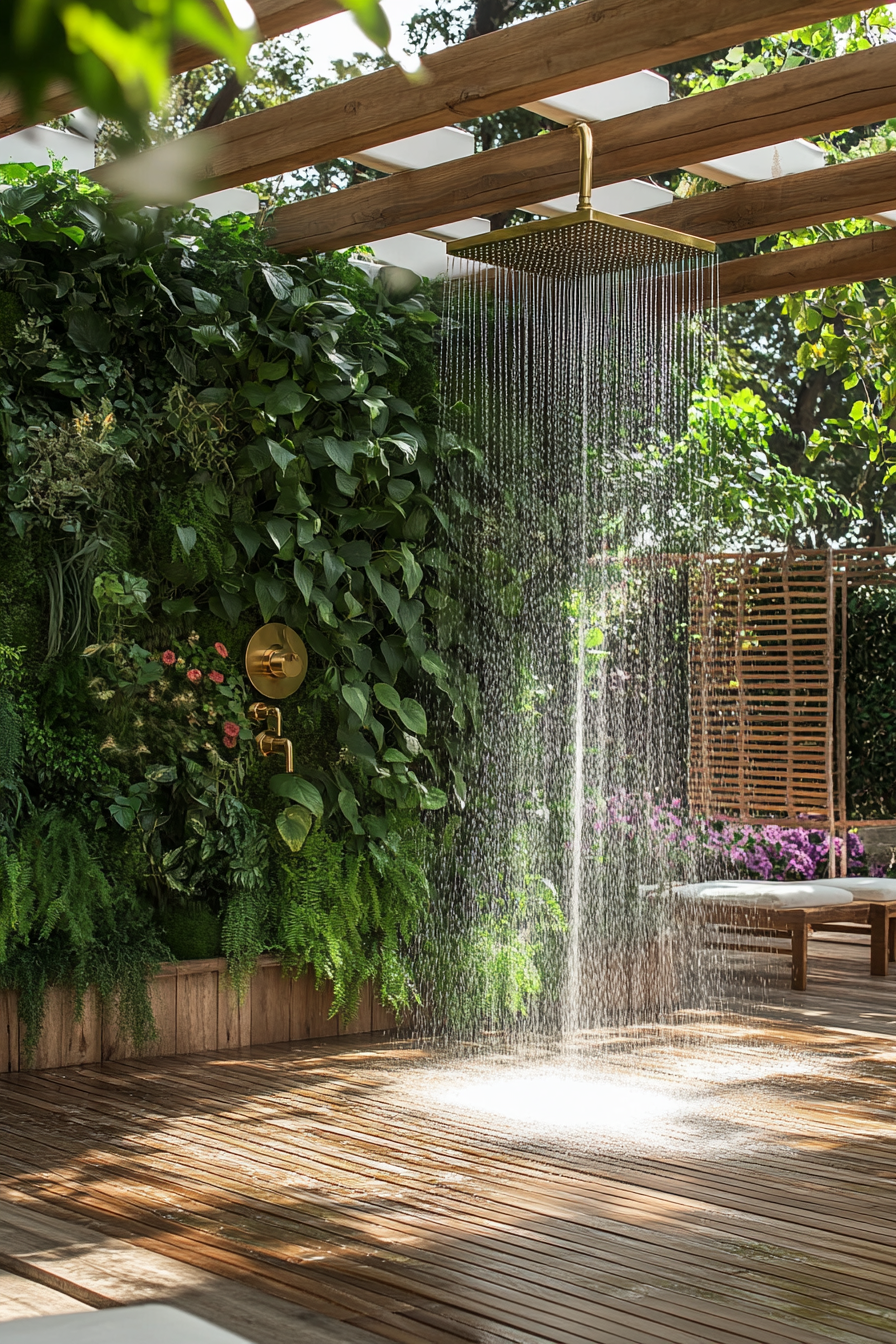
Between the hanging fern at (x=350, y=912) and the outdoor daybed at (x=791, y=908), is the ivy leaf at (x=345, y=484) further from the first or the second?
the outdoor daybed at (x=791, y=908)

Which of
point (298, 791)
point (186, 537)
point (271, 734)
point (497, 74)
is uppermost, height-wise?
point (497, 74)

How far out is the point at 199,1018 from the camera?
185 inches

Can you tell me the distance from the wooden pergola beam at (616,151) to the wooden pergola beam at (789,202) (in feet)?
1.63

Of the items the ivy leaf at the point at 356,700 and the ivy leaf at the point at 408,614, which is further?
the ivy leaf at the point at 408,614

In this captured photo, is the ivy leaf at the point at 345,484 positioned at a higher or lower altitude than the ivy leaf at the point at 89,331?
lower

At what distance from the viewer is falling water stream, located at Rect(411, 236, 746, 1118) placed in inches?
203

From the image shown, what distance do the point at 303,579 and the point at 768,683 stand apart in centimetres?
389

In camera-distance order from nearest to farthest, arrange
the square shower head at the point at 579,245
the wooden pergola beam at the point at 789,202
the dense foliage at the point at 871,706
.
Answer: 1. the square shower head at the point at 579,245
2. the wooden pergola beam at the point at 789,202
3. the dense foliage at the point at 871,706

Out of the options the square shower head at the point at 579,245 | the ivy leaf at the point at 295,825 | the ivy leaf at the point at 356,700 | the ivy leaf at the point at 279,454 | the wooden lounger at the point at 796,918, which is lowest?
the wooden lounger at the point at 796,918

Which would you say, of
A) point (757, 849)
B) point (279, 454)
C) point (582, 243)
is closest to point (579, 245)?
point (582, 243)

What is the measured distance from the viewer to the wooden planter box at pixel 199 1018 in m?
4.40

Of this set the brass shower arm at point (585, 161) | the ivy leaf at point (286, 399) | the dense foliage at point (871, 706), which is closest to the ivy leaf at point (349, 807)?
the ivy leaf at point (286, 399)

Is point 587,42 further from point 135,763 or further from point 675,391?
point 675,391

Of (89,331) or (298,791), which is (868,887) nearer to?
(298,791)
